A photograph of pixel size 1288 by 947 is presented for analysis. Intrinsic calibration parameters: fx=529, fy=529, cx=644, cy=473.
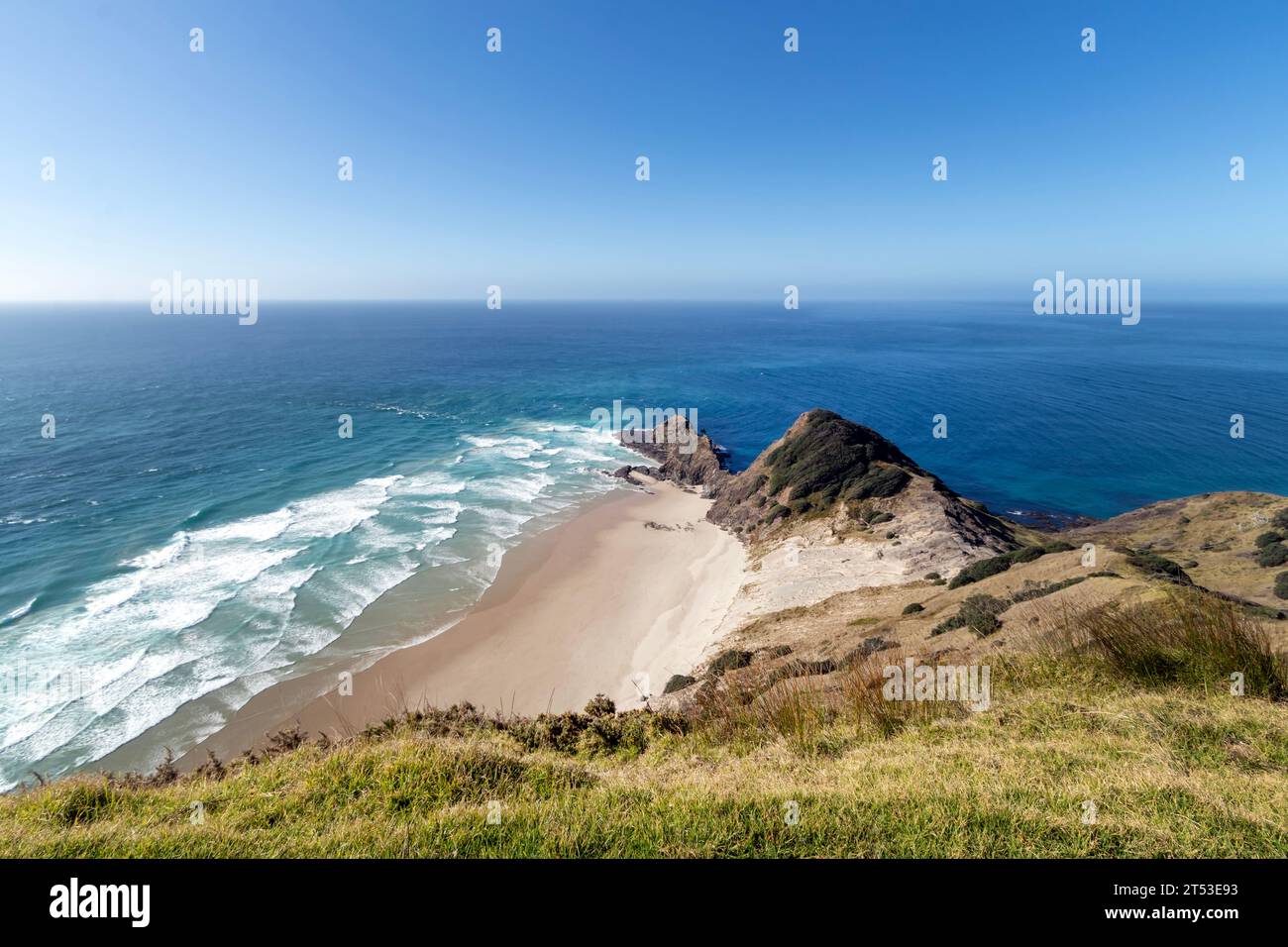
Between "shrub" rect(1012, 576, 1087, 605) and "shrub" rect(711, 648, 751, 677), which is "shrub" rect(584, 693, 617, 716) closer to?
"shrub" rect(711, 648, 751, 677)

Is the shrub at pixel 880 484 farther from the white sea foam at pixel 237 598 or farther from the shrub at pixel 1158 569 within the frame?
the white sea foam at pixel 237 598

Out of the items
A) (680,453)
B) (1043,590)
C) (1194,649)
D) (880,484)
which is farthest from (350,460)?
(1194,649)

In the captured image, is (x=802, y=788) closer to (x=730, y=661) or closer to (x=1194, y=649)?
(x=1194, y=649)

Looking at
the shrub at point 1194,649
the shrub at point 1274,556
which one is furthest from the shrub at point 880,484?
the shrub at point 1194,649

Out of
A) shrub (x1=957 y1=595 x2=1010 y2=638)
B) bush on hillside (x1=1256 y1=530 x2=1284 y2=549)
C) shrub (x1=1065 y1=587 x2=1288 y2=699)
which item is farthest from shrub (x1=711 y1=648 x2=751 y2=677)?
bush on hillside (x1=1256 y1=530 x2=1284 y2=549)
